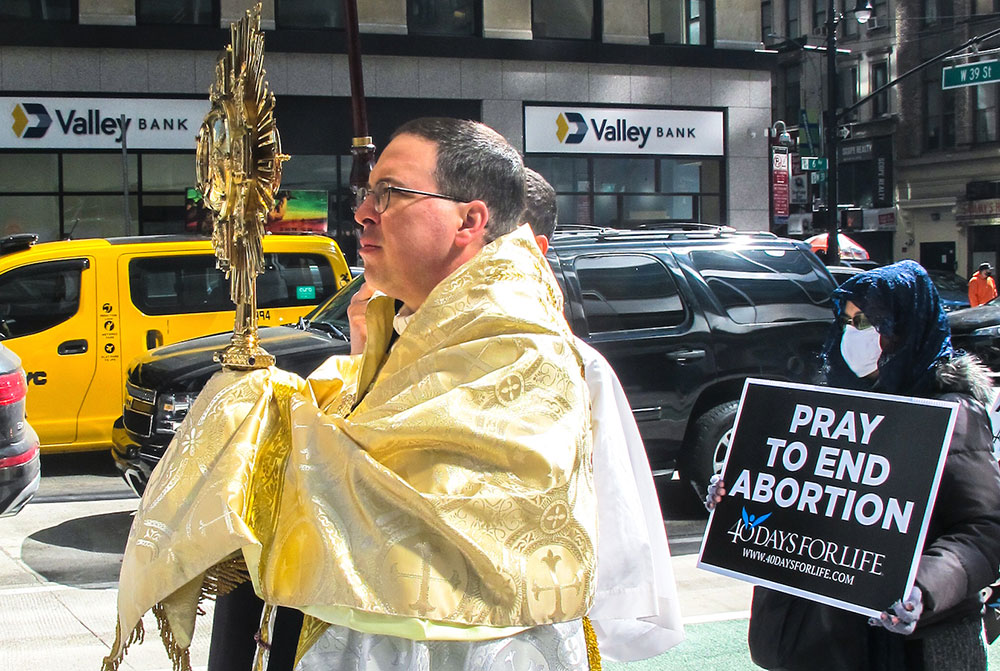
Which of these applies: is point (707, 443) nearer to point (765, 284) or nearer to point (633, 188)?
point (765, 284)

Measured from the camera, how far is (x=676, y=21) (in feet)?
74.1

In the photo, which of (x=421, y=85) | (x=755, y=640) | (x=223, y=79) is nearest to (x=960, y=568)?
(x=755, y=640)

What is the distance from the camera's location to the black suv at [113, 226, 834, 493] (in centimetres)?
734

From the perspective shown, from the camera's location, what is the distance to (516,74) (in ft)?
69.8

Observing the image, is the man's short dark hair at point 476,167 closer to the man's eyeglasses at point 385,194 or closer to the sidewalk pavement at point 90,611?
the man's eyeglasses at point 385,194

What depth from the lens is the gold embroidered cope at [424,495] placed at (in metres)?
1.59

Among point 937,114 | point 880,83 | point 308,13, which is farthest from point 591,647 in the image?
point 880,83

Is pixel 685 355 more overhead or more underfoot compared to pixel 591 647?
more overhead

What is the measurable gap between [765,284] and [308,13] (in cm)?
1442

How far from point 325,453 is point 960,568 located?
166 centimetres

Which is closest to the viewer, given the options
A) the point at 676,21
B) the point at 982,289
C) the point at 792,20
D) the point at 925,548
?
the point at 925,548

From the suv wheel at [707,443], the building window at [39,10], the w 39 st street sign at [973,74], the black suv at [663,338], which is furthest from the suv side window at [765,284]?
the w 39 st street sign at [973,74]

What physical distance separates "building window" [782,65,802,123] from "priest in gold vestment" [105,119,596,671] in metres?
48.1

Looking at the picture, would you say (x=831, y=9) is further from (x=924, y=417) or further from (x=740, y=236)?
(x=924, y=417)
